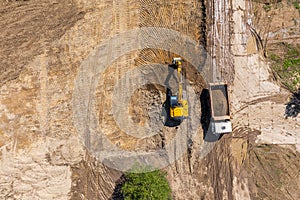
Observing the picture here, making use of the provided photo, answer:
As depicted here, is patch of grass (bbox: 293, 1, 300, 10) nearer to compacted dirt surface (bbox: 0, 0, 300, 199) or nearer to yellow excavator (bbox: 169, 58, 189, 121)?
compacted dirt surface (bbox: 0, 0, 300, 199)

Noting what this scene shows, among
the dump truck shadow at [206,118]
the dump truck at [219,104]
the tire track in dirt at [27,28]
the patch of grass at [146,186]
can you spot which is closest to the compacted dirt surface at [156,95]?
the tire track in dirt at [27,28]

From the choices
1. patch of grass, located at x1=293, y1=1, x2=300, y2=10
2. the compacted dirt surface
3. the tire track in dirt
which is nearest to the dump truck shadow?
the compacted dirt surface

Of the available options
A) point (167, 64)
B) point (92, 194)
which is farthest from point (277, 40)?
point (92, 194)

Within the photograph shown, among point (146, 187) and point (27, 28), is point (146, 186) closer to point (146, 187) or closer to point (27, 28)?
point (146, 187)

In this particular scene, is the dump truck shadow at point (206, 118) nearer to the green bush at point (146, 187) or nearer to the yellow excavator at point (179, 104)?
the yellow excavator at point (179, 104)

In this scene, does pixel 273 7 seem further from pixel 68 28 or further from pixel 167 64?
pixel 68 28

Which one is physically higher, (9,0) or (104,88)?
(9,0)
